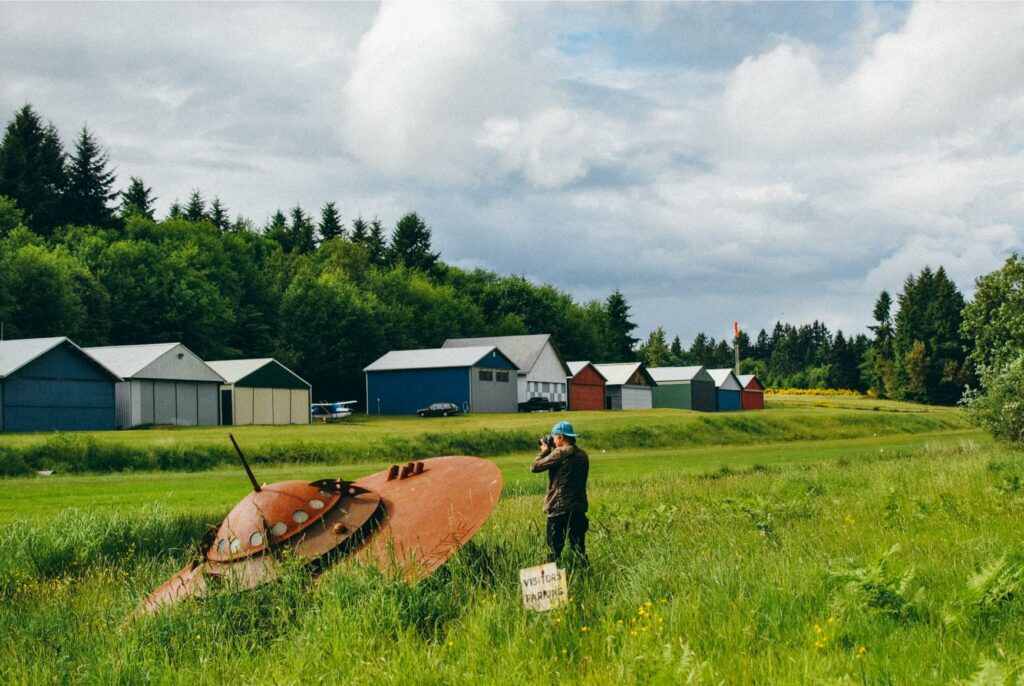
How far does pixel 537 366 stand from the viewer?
83500 millimetres

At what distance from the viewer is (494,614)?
845 cm

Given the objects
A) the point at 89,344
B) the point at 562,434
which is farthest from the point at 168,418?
the point at 562,434

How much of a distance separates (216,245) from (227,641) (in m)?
94.4

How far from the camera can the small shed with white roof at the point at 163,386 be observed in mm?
55750

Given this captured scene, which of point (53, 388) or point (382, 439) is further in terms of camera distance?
point (53, 388)

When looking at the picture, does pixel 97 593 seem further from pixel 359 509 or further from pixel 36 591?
pixel 359 509

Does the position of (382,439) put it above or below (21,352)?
below

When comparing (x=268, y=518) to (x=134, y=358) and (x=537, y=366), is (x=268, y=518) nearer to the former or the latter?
(x=134, y=358)

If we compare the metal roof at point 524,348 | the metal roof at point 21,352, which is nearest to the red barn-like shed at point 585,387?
the metal roof at point 524,348

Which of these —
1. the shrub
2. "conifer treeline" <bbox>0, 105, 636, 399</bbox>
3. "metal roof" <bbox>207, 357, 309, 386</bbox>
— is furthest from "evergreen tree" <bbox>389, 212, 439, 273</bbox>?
the shrub

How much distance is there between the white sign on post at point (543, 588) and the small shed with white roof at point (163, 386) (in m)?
50.9

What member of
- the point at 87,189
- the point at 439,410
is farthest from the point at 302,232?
the point at 439,410

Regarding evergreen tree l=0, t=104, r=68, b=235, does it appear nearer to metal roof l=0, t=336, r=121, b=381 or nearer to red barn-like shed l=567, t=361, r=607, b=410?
metal roof l=0, t=336, r=121, b=381

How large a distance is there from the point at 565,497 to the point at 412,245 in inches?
4905
